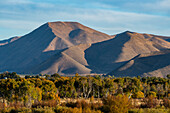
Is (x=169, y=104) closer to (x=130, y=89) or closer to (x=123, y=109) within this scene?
(x=123, y=109)

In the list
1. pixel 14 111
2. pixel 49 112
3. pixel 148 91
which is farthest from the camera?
pixel 148 91

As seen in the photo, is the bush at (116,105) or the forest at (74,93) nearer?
the bush at (116,105)

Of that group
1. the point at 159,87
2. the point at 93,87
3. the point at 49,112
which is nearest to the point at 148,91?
the point at 159,87

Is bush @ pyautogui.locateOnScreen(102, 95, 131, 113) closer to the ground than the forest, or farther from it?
closer to the ground

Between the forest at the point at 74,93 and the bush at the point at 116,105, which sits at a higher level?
the forest at the point at 74,93

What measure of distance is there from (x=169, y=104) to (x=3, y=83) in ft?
117

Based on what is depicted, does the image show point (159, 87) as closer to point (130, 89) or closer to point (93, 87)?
point (130, 89)

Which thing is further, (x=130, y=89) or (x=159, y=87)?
(x=159, y=87)

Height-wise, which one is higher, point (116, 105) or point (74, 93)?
point (74, 93)

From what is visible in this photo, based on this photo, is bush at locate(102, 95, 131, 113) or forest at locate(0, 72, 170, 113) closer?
bush at locate(102, 95, 131, 113)

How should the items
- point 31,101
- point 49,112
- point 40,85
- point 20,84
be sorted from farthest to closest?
point 40,85 → point 20,84 → point 31,101 → point 49,112

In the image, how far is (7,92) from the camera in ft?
223

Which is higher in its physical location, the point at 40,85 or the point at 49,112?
the point at 40,85

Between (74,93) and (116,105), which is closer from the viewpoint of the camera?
(116,105)
